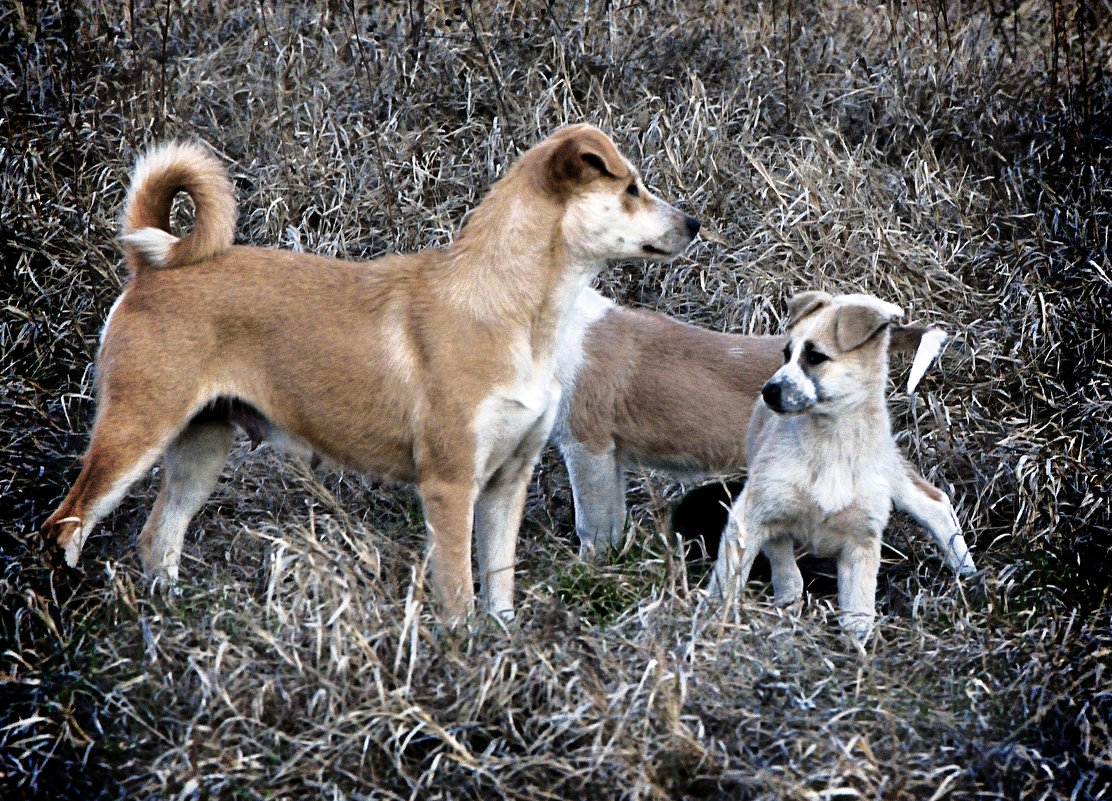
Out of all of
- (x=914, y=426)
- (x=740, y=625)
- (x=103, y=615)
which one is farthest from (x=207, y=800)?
(x=914, y=426)

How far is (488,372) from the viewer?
4465mm

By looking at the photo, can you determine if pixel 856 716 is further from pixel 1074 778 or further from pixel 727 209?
pixel 727 209

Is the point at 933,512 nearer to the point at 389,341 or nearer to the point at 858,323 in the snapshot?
the point at 858,323

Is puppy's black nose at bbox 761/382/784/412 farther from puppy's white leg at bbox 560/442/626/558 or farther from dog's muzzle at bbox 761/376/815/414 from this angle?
puppy's white leg at bbox 560/442/626/558

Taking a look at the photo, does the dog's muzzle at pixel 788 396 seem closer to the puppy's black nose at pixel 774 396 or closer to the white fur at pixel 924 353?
the puppy's black nose at pixel 774 396

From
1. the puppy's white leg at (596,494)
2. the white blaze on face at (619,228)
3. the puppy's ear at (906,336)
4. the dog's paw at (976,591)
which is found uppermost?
the white blaze on face at (619,228)

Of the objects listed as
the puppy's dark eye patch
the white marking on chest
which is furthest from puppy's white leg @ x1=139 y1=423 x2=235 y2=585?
the puppy's dark eye patch

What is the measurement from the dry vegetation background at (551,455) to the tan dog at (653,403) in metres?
0.27

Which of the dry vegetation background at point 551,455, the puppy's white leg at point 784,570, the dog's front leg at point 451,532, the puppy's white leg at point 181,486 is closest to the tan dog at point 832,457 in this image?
the puppy's white leg at point 784,570

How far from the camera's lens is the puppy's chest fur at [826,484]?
4645mm

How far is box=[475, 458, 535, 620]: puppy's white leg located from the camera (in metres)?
4.73

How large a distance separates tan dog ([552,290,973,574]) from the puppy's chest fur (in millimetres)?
1062

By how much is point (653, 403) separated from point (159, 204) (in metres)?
2.30

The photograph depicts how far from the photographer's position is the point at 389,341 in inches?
182
